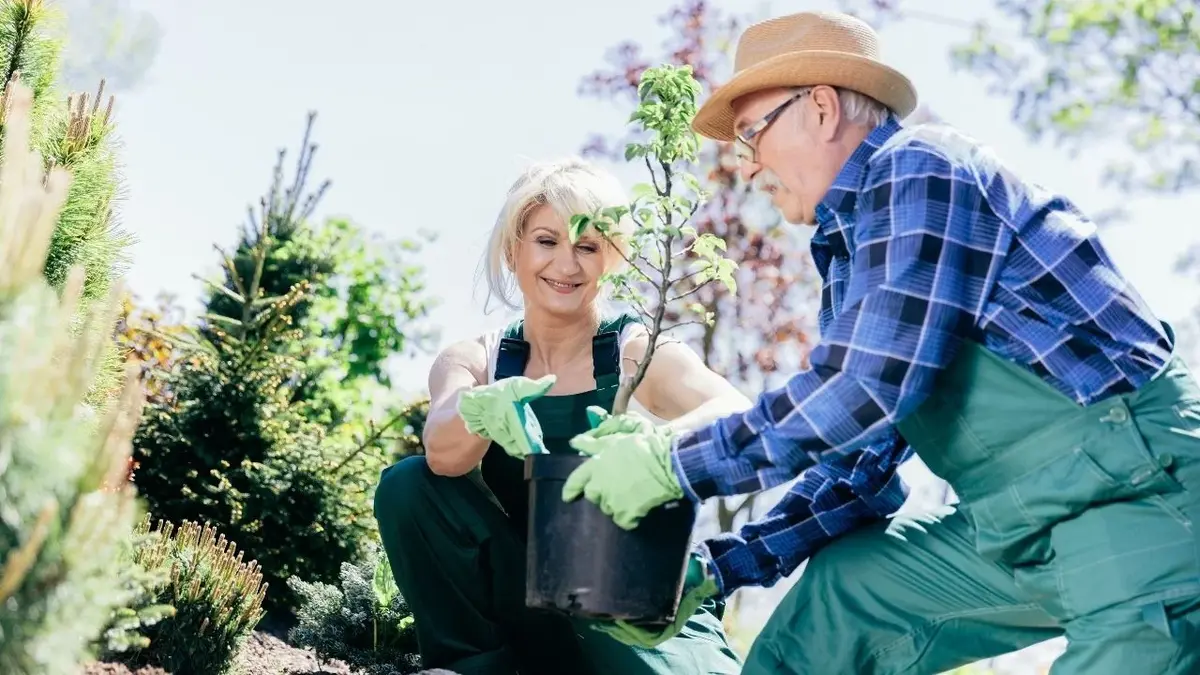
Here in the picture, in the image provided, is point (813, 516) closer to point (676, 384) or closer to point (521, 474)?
point (676, 384)


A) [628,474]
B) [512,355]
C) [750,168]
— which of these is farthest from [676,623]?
[512,355]

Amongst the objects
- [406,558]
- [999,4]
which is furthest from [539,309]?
[999,4]

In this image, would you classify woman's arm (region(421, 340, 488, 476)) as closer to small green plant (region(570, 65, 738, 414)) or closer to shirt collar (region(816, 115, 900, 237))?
small green plant (region(570, 65, 738, 414))

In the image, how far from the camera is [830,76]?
88.9 inches

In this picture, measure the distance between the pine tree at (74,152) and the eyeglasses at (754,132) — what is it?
5.51 ft

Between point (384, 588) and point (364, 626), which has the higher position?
point (384, 588)

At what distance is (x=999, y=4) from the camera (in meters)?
9.38

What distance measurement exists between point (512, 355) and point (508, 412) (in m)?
0.82

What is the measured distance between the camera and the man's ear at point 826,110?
225cm

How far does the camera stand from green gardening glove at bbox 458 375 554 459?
2240 mm

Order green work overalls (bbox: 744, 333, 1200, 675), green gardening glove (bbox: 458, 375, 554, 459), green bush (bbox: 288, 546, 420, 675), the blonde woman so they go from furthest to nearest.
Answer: green bush (bbox: 288, 546, 420, 675) < the blonde woman < green gardening glove (bbox: 458, 375, 554, 459) < green work overalls (bbox: 744, 333, 1200, 675)

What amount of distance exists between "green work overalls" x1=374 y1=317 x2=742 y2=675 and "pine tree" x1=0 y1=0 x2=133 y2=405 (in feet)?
2.98

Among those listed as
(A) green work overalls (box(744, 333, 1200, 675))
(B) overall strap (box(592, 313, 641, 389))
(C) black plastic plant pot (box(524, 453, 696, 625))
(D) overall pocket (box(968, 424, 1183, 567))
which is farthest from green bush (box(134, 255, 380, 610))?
(D) overall pocket (box(968, 424, 1183, 567))

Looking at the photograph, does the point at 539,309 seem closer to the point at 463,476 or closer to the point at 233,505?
the point at 463,476
